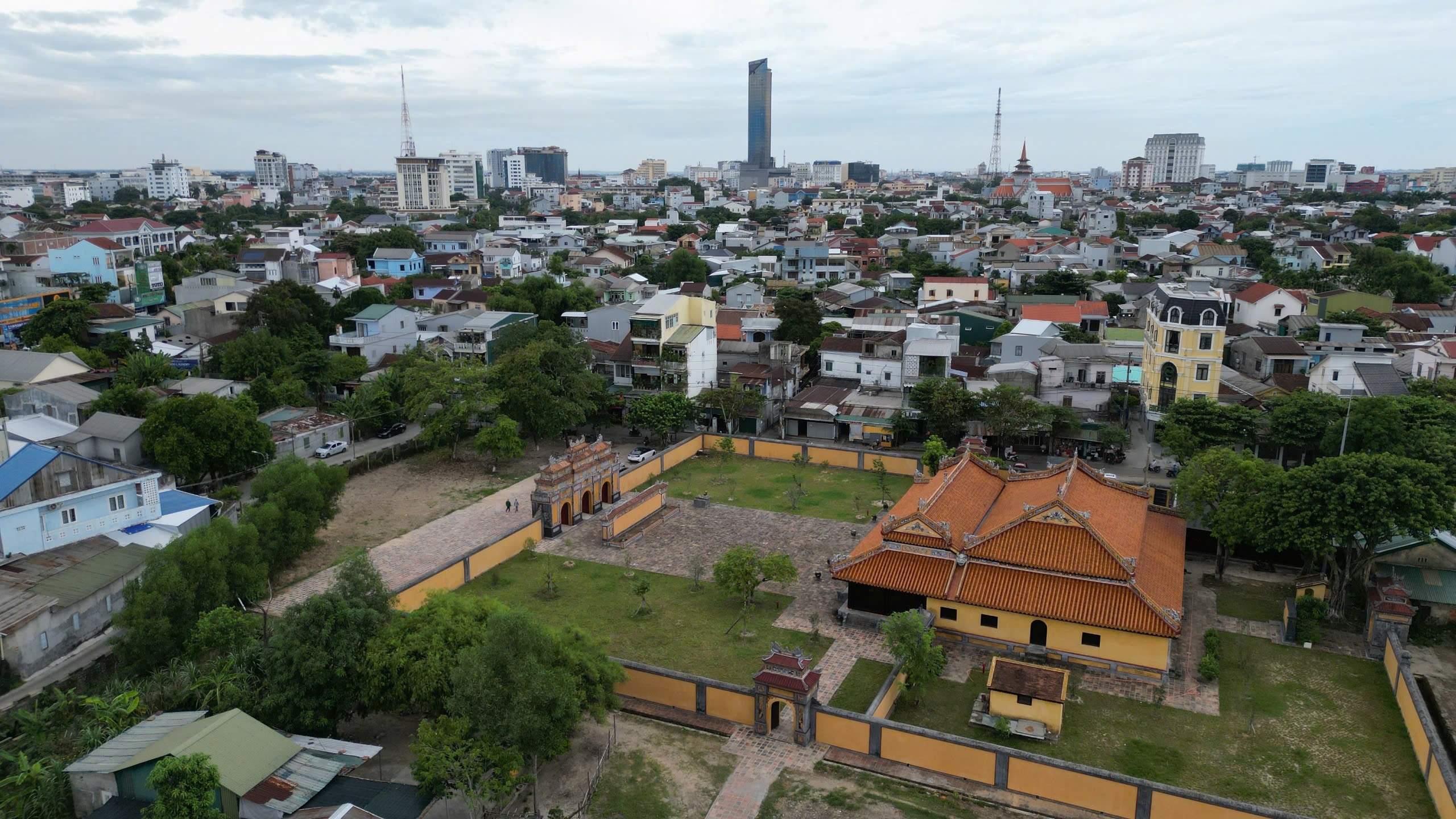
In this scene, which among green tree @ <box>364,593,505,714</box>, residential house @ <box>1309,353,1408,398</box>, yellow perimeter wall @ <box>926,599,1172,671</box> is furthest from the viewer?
residential house @ <box>1309,353,1408,398</box>

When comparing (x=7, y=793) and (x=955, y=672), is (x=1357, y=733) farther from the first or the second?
(x=7, y=793)

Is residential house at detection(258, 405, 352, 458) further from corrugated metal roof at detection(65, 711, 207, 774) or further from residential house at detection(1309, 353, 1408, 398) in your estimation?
residential house at detection(1309, 353, 1408, 398)

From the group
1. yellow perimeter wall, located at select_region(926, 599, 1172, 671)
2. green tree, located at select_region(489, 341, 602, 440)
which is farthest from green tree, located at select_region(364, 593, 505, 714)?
green tree, located at select_region(489, 341, 602, 440)

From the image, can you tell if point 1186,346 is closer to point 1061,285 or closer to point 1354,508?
point 1354,508

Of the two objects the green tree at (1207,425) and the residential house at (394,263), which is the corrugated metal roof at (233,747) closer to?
the green tree at (1207,425)

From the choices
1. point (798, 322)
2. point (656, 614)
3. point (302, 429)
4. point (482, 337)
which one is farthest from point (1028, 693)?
point (482, 337)

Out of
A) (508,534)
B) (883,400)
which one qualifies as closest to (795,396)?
(883,400)

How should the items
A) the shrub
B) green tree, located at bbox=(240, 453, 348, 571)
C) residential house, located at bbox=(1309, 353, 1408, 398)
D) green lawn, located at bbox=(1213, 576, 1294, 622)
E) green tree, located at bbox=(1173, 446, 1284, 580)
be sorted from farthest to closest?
1. residential house, located at bbox=(1309, 353, 1408, 398)
2. green tree, located at bbox=(240, 453, 348, 571)
3. green tree, located at bbox=(1173, 446, 1284, 580)
4. green lawn, located at bbox=(1213, 576, 1294, 622)
5. the shrub
